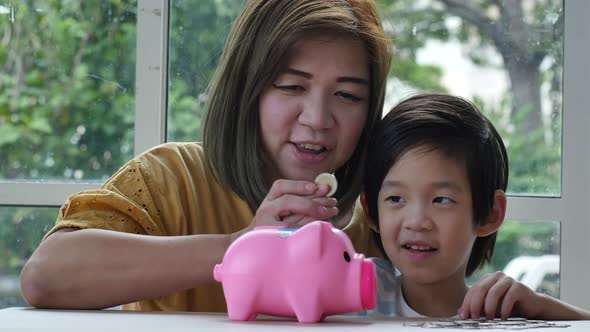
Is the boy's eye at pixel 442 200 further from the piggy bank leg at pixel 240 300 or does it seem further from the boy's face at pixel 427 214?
the piggy bank leg at pixel 240 300

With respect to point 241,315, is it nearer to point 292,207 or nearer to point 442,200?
point 292,207

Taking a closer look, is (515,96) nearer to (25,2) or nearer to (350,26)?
(350,26)

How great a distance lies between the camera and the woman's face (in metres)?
1.14

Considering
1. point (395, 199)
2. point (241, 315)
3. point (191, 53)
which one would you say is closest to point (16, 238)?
point (191, 53)

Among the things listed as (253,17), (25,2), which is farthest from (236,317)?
(25,2)

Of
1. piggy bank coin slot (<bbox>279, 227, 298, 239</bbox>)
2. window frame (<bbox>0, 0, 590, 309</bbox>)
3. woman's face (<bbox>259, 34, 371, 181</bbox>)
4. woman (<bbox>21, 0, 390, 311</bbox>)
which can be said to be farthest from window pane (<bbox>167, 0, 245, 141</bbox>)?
piggy bank coin slot (<bbox>279, 227, 298, 239</bbox>)

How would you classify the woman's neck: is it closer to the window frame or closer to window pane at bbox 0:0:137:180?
the window frame

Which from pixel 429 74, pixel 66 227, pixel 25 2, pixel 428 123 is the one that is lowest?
pixel 66 227

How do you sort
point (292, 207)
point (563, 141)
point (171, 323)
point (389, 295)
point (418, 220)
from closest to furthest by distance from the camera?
1. point (171, 323)
2. point (292, 207)
3. point (418, 220)
4. point (389, 295)
5. point (563, 141)

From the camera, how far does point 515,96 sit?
5.74 feet

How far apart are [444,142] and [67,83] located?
0.90 m

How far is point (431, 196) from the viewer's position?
1.13 metres

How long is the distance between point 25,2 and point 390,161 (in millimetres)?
946

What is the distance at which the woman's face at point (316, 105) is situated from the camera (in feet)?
3.75
